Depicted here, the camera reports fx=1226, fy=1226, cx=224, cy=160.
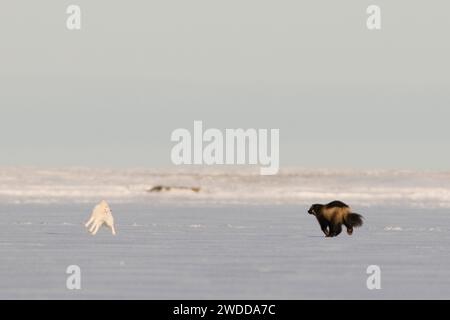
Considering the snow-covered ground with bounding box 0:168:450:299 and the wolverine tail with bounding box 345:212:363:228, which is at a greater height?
the wolverine tail with bounding box 345:212:363:228

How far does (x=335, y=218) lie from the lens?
73.9 feet

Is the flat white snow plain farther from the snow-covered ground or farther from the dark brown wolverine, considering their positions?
the dark brown wolverine

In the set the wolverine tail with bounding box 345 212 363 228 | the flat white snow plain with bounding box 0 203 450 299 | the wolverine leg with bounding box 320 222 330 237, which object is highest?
the wolverine tail with bounding box 345 212 363 228

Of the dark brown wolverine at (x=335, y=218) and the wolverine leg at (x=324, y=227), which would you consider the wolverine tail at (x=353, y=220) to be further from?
the wolverine leg at (x=324, y=227)

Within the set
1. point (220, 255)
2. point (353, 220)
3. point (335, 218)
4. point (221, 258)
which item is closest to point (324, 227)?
point (335, 218)

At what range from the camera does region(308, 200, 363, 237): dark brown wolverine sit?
22270 millimetres

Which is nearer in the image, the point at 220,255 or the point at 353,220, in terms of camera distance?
the point at 220,255

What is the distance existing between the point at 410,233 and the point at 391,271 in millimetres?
6663

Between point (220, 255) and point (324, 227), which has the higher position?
point (324, 227)

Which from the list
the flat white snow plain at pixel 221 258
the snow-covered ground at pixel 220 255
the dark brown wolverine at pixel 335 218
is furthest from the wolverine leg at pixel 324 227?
the snow-covered ground at pixel 220 255

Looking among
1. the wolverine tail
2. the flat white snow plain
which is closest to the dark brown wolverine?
the wolverine tail

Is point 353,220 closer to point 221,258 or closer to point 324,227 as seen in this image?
point 324,227

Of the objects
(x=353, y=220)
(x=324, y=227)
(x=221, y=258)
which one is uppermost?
(x=353, y=220)

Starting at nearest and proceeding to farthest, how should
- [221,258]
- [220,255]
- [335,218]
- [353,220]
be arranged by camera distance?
[221,258] → [220,255] → [353,220] → [335,218]
